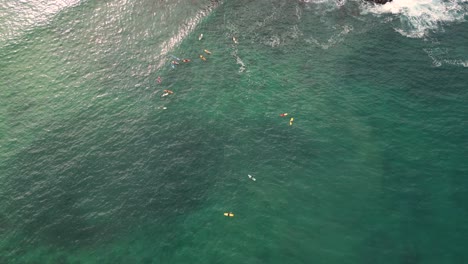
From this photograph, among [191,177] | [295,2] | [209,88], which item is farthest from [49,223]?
[295,2]

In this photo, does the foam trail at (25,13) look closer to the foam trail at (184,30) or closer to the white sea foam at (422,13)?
the foam trail at (184,30)

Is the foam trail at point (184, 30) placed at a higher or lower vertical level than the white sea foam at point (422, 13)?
lower

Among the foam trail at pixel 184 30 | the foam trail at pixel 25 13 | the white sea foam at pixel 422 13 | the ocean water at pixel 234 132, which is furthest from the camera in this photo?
the foam trail at pixel 25 13

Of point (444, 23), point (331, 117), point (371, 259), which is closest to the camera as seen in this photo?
point (371, 259)

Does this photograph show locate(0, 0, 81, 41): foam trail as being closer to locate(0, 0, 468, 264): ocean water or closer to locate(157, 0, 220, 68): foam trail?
locate(0, 0, 468, 264): ocean water

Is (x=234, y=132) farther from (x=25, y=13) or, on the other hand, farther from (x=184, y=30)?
(x=25, y=13)

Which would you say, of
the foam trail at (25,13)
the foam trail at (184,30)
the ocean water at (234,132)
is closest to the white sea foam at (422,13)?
the ocean water at (234,132)

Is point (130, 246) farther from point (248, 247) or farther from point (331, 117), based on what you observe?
point (331, 117)

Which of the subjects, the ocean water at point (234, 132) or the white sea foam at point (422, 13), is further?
the white sea foam at point (422, 13)
